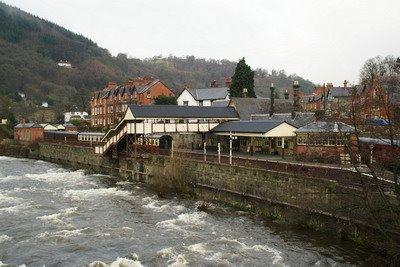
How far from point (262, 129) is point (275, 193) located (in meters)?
13.5

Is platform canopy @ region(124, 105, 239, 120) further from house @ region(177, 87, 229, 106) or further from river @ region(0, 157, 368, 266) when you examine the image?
house @ region(177, 87, 229, 106)

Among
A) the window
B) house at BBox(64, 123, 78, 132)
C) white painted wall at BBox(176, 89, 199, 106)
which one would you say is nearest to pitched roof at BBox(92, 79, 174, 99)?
white painted wall at BBox(176, 89, 199, 106)

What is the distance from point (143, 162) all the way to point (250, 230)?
18.6 metres

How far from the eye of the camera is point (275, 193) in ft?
88.8

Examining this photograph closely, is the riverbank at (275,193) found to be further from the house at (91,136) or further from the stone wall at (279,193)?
the house at (91,136)

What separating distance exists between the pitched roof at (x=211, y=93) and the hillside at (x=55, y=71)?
56436mm

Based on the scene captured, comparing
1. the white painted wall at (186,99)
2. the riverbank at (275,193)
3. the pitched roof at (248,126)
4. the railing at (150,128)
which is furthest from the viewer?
the white painted wall at (186,99)

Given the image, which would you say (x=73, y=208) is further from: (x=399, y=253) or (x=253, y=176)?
(x=399, y=253)

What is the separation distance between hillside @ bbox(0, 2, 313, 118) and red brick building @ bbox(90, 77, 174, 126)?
33573 millimetres

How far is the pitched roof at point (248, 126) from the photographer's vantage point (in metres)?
39.9

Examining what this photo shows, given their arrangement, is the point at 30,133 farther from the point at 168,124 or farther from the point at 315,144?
the point at 315,144

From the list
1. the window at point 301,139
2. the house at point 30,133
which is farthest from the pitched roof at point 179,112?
the house at point 30,133

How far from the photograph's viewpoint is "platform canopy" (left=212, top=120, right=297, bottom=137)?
129 feet

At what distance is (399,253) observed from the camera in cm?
1598
